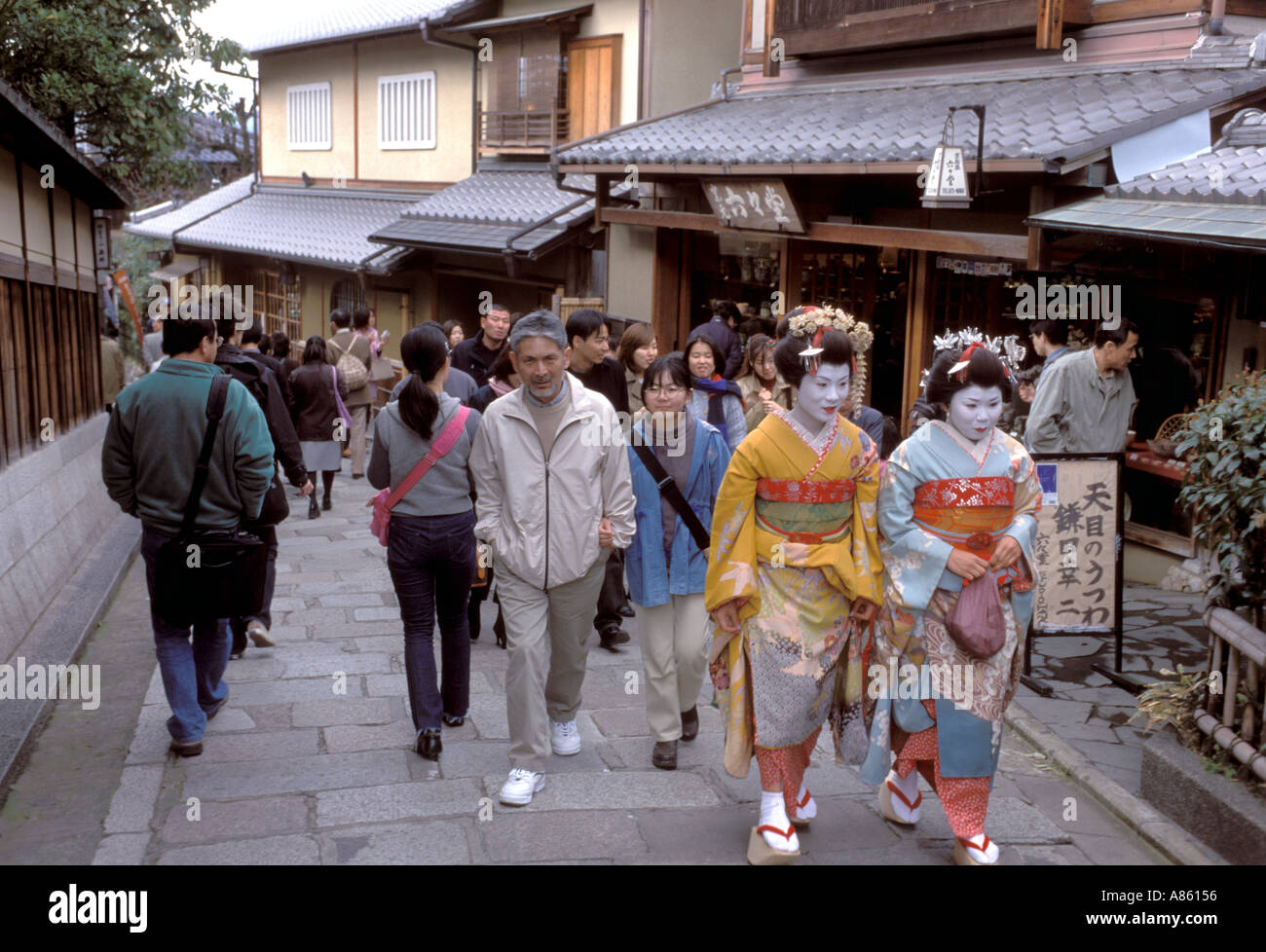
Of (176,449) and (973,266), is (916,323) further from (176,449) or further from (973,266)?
(176,449)

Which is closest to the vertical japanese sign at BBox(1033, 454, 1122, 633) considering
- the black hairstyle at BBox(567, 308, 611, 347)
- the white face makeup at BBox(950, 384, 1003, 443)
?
the white face makeup at BBox(950, 384, 1003, 443)

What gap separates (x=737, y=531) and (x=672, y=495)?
950 millimetres

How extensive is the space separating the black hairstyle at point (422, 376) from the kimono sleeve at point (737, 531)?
1521 millimetres


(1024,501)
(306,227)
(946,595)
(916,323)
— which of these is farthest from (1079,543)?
(306,227)

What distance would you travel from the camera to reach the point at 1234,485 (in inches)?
197

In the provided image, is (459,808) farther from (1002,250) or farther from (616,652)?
(1002,250)

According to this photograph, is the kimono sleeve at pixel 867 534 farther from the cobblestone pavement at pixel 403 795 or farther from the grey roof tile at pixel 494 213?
the grey roof tile at pixel 494 213

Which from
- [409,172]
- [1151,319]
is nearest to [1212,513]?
[1151,319]

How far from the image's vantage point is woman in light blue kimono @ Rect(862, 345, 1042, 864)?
455 centimetres

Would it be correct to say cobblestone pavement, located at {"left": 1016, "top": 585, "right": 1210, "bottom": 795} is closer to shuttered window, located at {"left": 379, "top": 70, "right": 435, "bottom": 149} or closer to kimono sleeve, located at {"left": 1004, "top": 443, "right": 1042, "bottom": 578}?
kimono sleeve, located at {"left": 1004, "top": 443, "right": 1042, "bottom": 578}

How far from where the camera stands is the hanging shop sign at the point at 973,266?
32.8ft

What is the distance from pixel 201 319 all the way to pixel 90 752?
224 cm

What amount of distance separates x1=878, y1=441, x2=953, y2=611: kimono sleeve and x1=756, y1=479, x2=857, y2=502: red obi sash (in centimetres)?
18

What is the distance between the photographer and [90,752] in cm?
593
